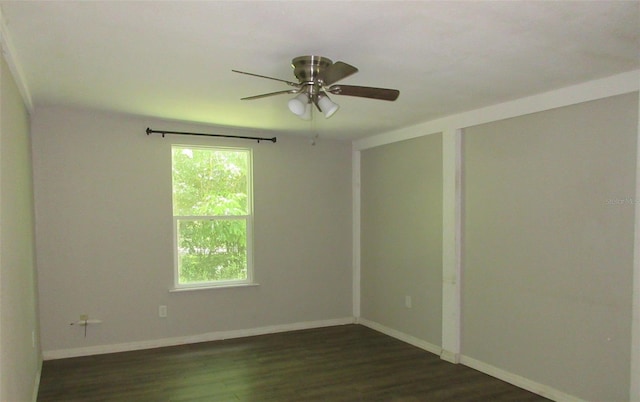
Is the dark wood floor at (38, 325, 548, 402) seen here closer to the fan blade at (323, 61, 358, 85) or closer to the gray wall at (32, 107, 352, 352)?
the gray wall at (32, 107, 352, 352)

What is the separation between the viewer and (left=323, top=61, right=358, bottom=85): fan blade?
7.11 feet

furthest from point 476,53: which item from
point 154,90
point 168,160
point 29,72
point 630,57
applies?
point 168,160

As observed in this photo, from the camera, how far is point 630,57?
257 cm

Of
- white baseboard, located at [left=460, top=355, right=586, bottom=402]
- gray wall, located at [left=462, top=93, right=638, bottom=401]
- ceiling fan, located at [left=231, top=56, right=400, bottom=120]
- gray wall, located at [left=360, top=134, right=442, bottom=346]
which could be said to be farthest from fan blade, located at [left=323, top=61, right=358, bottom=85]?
white baseboard, located at [left=460, top=355, right=586, bottom=402]

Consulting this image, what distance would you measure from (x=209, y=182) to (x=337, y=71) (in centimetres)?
295

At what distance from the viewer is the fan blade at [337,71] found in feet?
7.11

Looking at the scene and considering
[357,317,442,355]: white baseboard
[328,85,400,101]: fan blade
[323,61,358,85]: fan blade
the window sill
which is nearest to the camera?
[323,61,358,85]: fan blade

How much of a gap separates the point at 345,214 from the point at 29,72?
3.72 meters

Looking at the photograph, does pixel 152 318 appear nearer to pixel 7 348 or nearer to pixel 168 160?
pixel 168 160

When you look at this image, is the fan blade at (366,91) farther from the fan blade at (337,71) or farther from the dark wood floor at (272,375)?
the dark wood floor at (272,375)

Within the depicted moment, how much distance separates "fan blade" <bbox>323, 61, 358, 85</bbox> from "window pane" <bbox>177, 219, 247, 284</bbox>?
287 cm

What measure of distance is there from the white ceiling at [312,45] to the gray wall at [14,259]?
37 centimetres

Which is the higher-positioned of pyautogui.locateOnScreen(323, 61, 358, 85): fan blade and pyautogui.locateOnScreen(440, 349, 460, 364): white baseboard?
pyautogui.locateOnScreen(323, 61, 358, 85): fan blade

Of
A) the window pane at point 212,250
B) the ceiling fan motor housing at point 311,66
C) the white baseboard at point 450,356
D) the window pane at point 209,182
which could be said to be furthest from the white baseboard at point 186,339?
the ceiling fan motor housing at point 311,66
